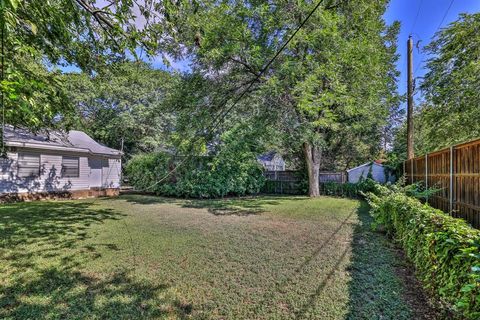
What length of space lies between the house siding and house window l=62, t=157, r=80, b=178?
0.13m

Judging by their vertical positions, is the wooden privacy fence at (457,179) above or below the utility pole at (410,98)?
below

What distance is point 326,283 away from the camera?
138 inches

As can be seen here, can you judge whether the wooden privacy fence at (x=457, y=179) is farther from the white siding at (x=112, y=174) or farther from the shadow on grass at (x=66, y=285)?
the white siding at (x=112, y=174)

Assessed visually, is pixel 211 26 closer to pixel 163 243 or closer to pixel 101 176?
pixel 163 243

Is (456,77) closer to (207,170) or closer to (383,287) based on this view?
(383,287)

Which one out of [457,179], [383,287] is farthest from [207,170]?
[383,287]

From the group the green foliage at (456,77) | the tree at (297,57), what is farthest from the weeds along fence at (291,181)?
the green foliage at (456,77)

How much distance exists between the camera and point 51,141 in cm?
840

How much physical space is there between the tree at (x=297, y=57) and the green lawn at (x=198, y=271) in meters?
5.03

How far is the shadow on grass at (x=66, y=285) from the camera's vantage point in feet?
9.16

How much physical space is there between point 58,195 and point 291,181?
1207 centimetres

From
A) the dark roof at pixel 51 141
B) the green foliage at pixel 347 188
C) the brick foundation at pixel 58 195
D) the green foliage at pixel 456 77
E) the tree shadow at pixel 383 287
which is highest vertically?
the green foliage at pixel 456 77

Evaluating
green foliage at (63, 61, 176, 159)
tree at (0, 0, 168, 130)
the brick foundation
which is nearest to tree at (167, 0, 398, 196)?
tree at (0, 0, 168, 130)

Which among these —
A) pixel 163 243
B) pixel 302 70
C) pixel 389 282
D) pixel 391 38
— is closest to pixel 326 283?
pixel 389 282
